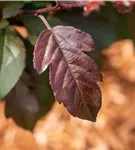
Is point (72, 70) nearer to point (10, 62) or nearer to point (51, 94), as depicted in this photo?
point (10, 62)

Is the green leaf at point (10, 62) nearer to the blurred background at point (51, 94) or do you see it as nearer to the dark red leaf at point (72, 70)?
the blurred background at point (51, 94)

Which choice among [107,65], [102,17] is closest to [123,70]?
[107,65]

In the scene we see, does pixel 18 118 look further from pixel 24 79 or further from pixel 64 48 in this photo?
pixel 64 48

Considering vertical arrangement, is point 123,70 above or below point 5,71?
below

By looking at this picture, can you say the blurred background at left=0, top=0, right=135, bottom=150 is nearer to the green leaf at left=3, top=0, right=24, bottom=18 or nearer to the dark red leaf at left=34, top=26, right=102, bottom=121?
the green leaf at left=3, top=0, right=24, bottom=18

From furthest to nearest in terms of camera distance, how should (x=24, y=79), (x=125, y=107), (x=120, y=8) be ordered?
1. (x=125, y=107)
2. (x=24, y=79)
3. (x=120, y=8)

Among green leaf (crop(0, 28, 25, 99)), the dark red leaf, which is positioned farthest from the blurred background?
the dark red leaf

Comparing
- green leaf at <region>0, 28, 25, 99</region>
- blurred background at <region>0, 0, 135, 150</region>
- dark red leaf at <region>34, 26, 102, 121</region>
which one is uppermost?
dark red leaf at <region>34, 26, 102, 121</region>

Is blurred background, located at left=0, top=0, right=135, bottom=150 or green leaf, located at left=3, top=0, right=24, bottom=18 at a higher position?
green leaf, located at left=3, top=0, right=24, bottom=18
